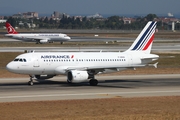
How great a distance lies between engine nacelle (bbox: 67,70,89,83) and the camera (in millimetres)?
50969

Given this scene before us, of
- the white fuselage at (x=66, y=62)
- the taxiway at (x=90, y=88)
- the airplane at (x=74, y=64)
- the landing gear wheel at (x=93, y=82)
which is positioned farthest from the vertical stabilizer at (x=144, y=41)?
the landing gear wheel at (x=93, y=82)

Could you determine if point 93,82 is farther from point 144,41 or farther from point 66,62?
point 144,41

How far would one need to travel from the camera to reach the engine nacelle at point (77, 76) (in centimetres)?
5097

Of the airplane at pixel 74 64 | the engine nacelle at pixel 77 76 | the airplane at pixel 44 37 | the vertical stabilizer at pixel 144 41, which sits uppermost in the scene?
the vertical stabilizer at pixel 144 41

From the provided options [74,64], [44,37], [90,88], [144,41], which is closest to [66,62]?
[74,64]

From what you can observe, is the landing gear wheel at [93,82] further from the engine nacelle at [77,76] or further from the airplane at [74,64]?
the engine nacelle at [77,76]

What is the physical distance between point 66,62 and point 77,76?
10.4 ft

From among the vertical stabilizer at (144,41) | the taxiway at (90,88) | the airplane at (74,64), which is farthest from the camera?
the vertical stabilizer at (144,41)

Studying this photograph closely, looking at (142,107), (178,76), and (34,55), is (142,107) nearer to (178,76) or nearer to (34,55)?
(34,55)

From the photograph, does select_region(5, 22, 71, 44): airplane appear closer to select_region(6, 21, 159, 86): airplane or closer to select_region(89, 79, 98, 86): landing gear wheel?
select_region(6, 21, 159, 86): airplane

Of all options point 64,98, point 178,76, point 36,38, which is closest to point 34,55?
point 64,98

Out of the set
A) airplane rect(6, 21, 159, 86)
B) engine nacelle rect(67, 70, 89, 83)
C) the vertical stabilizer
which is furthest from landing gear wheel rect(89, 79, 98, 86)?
the vertical stabilizer

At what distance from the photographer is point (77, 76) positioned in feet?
167

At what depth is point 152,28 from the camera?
196ft
